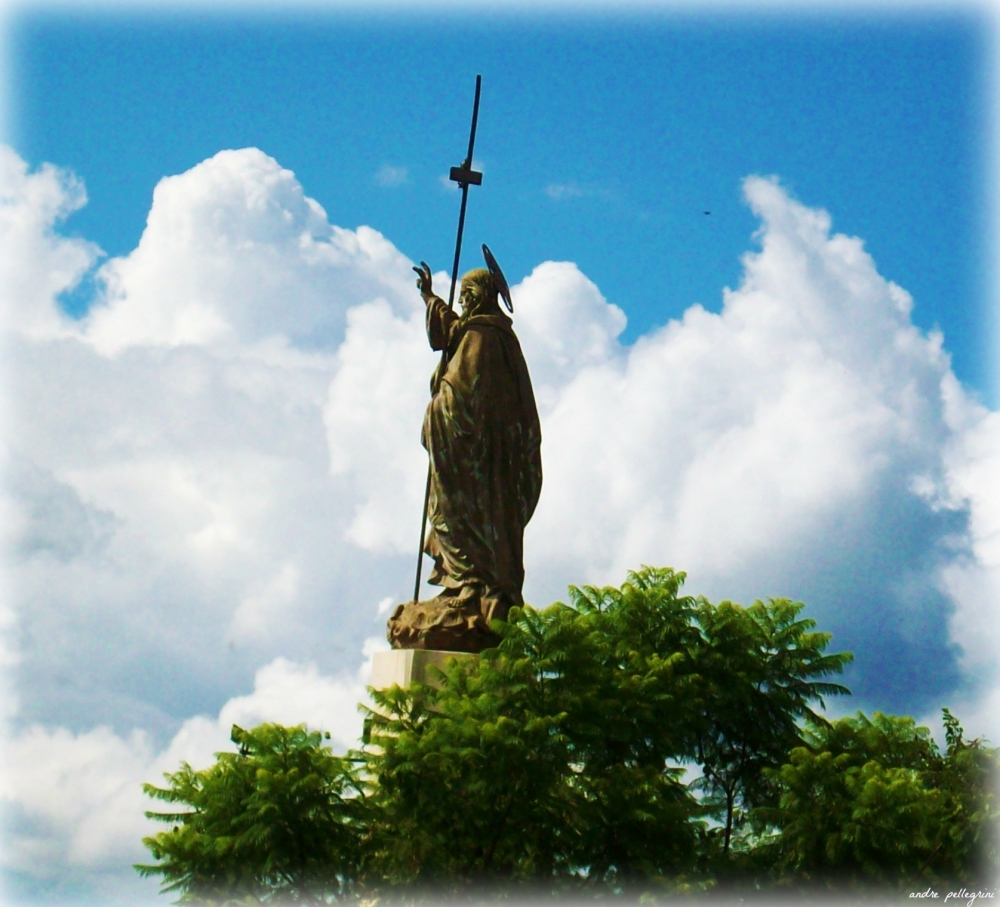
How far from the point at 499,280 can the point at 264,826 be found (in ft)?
25.8

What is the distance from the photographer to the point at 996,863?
1517 centimetres

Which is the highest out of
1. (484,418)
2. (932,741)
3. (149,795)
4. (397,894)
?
(484,418)

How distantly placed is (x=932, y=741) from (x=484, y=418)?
691cm

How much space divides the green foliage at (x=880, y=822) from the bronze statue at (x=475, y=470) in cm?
399

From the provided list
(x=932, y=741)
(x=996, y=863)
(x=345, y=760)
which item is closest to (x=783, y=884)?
(x=996, y=863)

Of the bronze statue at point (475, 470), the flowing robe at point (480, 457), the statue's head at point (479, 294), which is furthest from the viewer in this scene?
the statue's head at point (479, 294)

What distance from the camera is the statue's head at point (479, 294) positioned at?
1850 cm

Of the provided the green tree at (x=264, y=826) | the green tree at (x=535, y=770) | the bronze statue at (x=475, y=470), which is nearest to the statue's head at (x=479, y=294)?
the bronze statue at (x=475, y=470)

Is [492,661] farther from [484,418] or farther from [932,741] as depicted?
[932,741]

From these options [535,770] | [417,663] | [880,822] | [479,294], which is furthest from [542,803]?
[479,294]

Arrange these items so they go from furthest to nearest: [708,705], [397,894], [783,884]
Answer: [708,705] → [783,884] → [397,894]

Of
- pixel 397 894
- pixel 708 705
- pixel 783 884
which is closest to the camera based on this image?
pixel 397 894

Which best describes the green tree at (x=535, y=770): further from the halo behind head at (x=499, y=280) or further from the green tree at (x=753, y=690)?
the halo behind head at (x=499, y=280)

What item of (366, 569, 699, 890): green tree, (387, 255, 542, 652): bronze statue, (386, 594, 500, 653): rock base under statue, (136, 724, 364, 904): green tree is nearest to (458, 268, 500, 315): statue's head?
(387, 255, 542, 652): bronze statue
